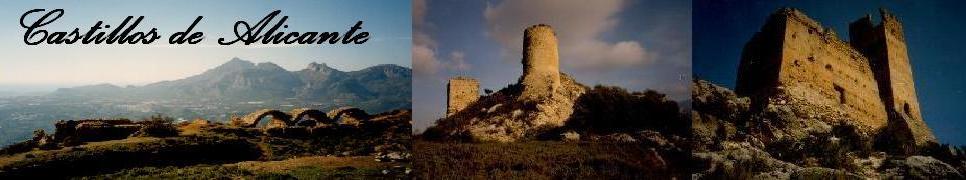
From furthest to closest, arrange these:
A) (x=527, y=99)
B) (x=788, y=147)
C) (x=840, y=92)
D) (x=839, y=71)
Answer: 1. (x=527, y=99)
2. (x=839, y=71)
3. (x=840, y=92)
4. (x=788, y=147)

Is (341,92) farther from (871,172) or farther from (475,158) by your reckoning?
(871,172)

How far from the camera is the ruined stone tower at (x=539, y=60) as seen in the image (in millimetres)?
13727

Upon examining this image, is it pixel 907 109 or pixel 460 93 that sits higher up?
pixel 460 93

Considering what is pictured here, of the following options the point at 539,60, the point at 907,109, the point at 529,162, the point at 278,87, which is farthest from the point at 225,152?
the point at 907,109

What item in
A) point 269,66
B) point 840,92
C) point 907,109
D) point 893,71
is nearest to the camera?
point 269,66

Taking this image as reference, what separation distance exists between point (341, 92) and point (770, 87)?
5685 mm

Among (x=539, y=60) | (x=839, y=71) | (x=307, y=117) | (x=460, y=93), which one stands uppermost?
(x=539, y=60)

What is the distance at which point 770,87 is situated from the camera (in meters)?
8.42

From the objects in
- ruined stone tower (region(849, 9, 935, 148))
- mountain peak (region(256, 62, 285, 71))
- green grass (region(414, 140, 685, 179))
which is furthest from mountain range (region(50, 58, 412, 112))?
ruined stone tower (region(849, 9, 935, 148))

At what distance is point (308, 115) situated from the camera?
29.2ft

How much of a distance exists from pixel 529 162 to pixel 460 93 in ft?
16.8

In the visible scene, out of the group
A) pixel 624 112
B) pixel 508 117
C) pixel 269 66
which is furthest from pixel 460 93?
pixel 269 66

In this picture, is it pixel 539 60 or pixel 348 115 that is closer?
pixel 348 115

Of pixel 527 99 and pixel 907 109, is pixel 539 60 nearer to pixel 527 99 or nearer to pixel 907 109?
pixel 527 99
